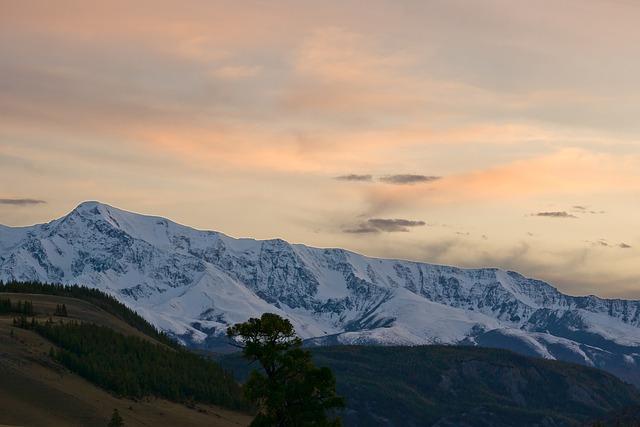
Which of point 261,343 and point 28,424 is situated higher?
point 261,343

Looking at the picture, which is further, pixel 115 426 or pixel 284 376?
pixel 115 426

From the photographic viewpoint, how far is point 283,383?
11256 centimetres

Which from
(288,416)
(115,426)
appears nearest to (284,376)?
Result: (288,416)

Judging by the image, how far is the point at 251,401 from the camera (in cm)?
11169

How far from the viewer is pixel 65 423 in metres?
192

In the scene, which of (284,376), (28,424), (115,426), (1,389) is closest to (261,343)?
(284,376)

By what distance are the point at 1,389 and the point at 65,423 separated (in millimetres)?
15311

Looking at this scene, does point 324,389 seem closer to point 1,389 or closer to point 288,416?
point 288,416

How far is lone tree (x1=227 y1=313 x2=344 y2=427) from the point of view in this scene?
364ft

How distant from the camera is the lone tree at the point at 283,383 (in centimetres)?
11106

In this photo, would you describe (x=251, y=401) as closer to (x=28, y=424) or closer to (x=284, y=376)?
(x=284, y=376)

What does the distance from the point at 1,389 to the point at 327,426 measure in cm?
10606

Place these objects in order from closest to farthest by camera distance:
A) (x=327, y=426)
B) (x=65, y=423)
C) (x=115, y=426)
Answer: (x=327, y=426) → (x=115, y=426) → (x=65, y=423)

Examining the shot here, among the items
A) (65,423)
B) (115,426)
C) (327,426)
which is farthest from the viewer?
(65,423)
